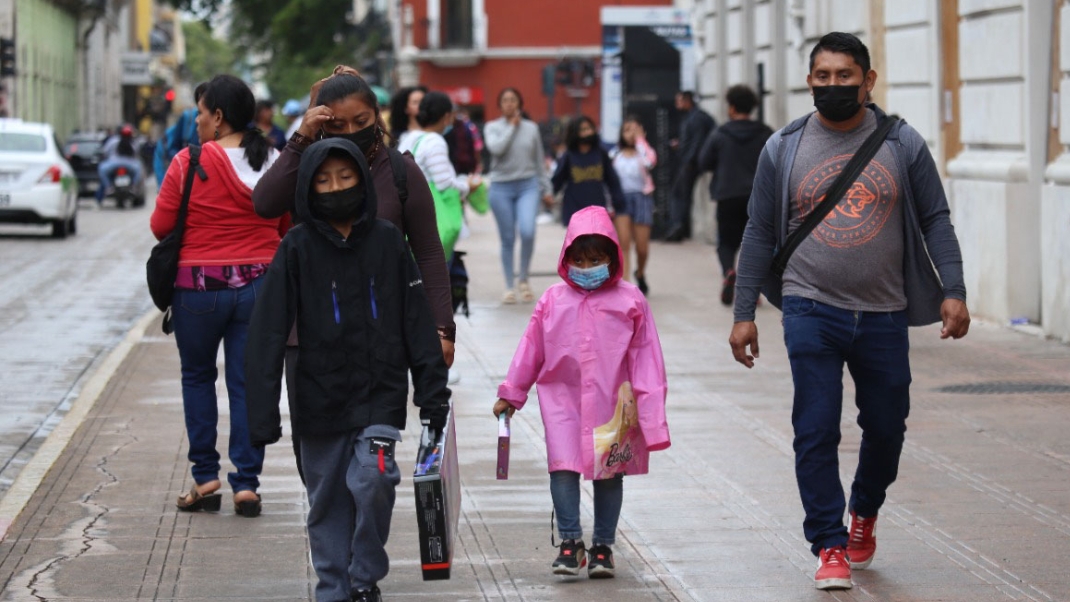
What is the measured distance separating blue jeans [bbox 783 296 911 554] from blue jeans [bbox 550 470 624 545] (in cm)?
63

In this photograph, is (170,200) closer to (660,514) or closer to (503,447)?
(503,447)

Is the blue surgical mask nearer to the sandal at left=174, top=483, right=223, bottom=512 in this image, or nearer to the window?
the sandal at left=174, top=483, right=223, bottom=512

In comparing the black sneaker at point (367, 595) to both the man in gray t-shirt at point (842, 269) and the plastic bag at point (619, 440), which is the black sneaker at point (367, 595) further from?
the man in gray t-shirt at point (842, 269)

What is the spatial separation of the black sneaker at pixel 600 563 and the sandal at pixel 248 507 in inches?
63.9

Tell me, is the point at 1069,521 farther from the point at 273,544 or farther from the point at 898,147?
the point at 273,544

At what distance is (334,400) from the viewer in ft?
17.9

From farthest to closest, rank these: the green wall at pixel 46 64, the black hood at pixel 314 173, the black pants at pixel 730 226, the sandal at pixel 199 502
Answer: the green wall at pixel 46 64 → the black pants at pixel 730 226 → the sandal at pixel 199 502 → the black hood at pixel 314 173

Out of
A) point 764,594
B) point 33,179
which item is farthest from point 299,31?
point 764,594

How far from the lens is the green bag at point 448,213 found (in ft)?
36.0

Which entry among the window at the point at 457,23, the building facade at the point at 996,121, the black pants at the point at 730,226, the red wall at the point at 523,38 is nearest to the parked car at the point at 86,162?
the red wall at the point at 523,38

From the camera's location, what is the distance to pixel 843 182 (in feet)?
19.6

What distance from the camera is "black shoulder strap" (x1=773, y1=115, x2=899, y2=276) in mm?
5969

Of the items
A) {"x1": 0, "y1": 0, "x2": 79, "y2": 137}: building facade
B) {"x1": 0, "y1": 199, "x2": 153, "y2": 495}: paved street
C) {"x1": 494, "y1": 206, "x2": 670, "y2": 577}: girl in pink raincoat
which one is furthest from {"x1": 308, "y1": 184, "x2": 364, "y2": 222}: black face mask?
{"x1": 0, "y1": 0, "x2": 79, "y2": 137}: building facade

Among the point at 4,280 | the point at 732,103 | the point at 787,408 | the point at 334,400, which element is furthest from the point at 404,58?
the point at 334,400
